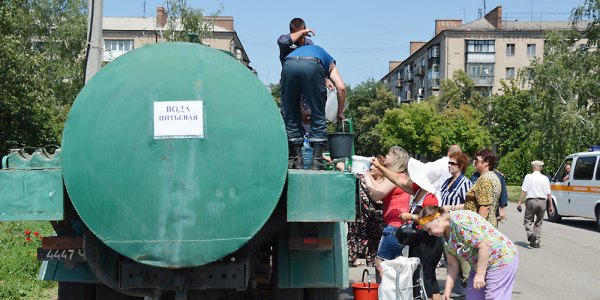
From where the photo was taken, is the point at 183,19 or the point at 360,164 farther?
the point at 183,19

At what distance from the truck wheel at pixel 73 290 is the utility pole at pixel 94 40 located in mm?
4538

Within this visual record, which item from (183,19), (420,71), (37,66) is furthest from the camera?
(420,71)

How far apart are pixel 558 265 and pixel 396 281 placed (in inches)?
293

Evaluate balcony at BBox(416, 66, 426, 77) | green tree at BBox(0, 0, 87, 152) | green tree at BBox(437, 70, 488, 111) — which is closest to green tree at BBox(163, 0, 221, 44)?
green tree at BBox(0, 0, 87, 152)

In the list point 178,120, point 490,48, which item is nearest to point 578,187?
point 178,120

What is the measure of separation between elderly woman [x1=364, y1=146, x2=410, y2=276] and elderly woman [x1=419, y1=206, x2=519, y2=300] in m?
1.54

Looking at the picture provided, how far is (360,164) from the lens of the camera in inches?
267

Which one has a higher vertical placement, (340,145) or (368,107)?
(368,107)

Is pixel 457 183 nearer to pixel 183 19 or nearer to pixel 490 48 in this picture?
pixel 183 19

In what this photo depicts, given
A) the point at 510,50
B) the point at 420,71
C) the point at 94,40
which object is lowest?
the point at 94,40

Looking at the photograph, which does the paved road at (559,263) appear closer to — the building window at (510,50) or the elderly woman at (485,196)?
the elderly woman at (485,196)

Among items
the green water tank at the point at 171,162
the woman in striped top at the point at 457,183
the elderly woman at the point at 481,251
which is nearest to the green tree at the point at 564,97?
the woman in striped top at the point at 457,183

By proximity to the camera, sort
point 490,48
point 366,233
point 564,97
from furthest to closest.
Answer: point 490,48 → point 564,97 → point 366,233

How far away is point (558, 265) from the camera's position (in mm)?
12531
